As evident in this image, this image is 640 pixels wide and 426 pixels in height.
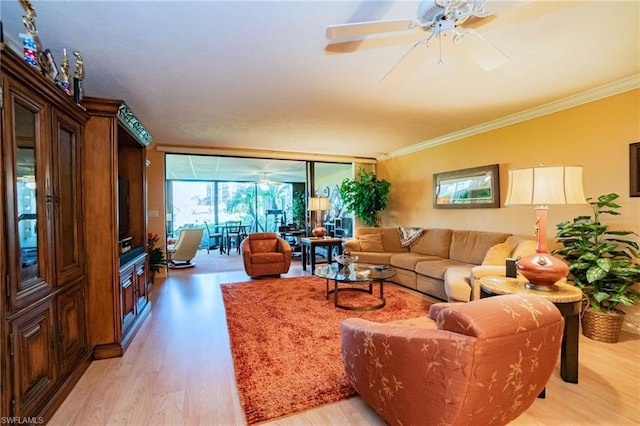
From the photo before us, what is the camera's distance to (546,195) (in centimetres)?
190

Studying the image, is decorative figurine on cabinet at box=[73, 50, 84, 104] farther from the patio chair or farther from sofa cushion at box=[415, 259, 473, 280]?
the patio chair

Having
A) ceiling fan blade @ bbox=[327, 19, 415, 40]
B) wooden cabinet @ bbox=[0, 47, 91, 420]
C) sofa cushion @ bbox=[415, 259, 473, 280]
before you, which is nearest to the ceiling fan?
ceiling fan blade @ bbox=[327, 19, 415, 40]

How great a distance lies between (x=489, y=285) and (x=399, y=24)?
1.77 metres

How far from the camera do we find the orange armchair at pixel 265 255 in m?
5.04

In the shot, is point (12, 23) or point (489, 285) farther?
point (489, 285)

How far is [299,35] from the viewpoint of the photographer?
2.01m

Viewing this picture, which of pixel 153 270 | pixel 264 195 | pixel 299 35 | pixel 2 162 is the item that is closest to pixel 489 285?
pixel 299 35

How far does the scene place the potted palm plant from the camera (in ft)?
8.48

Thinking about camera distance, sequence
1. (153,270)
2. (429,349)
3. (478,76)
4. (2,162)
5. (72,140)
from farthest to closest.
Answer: (153,270), (478,76), (72,140), (2,162), (429,349)

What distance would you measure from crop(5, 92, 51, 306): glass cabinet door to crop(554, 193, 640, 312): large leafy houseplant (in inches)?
160

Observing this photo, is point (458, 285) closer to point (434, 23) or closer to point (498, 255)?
point (498, 255)

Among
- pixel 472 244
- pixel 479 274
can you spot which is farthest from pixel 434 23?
pixel 472 244

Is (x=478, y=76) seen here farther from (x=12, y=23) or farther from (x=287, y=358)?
(x=12, y=23)

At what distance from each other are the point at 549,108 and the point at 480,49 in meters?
2.42
